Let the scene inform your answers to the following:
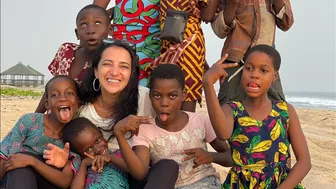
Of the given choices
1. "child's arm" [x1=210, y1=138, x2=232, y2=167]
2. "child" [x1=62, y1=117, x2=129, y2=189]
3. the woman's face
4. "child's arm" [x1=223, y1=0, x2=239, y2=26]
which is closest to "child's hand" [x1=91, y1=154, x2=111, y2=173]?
"child" [x1=62, y1=117, x2=129, y2=189]

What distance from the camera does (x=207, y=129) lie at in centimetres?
253

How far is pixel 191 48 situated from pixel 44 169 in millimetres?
1407

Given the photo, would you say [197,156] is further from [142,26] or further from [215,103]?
[142,26]

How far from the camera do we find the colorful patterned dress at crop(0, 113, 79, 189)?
7.85 feet

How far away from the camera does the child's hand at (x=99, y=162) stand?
228 centimetres

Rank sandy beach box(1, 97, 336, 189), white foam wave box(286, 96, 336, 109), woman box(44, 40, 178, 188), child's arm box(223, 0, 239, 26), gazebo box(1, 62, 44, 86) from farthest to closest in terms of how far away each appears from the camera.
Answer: gazebo box(1, 62, 44, 86) < white foam wave box(286, 96, 336, 109) < sandy beach box(1, 97, 336, 189) < child's arm box(223, 0, 239, 26) < woman box(44, 40, 178, 188)

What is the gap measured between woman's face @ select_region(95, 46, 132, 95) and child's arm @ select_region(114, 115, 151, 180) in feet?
1.51

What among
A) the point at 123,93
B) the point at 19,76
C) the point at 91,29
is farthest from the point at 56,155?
the point at 19,76

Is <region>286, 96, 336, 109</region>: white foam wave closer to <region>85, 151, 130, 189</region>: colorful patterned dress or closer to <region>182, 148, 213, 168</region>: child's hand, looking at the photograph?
<region>182, 148, 213, 168</region>: child's hand

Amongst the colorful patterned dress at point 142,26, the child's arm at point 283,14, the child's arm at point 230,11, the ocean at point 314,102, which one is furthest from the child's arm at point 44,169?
the ocean at point 314,102

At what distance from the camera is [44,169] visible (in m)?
2.18

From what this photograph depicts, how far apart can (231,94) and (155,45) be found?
0.76m

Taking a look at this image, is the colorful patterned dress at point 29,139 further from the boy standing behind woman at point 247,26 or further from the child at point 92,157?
the boy standing behind woman at point 247,26

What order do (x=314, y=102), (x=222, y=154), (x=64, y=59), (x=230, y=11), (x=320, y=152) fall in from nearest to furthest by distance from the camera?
(x=222, y=154)
(x=230, y=11)
(x=64, y=59)
(x=320, y=152)
(x=314, y=102)
